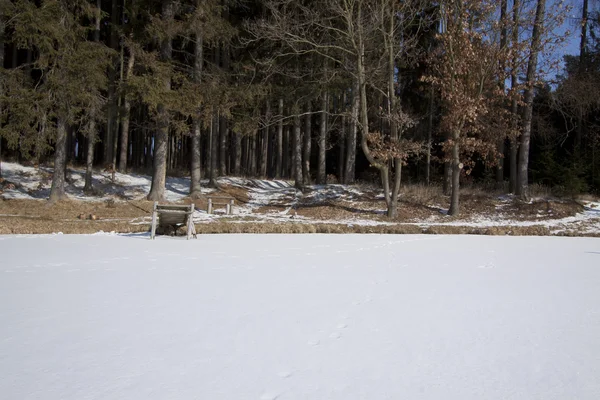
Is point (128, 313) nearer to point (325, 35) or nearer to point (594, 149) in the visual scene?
→ point (325, 35)

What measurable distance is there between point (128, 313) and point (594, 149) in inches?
984

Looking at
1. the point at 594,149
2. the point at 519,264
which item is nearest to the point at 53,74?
the point at 519,264

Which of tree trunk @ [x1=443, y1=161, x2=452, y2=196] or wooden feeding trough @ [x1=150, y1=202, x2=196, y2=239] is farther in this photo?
tree trunk @ [x1=443, y1=161, x2=452, y2=196]

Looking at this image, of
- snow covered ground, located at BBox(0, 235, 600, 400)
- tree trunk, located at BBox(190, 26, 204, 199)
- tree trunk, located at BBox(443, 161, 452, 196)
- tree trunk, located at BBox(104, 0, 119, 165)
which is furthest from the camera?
tree trunk, located at BBox(104, 0, 119, 165)

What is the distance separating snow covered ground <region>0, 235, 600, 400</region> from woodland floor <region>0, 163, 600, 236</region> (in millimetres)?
5387

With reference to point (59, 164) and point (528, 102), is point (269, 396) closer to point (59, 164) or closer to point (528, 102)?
point (59, 164)

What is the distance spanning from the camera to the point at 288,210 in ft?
55.0

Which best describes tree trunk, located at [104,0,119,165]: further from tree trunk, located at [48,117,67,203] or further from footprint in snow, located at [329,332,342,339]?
footprint in snow, located at [329,332,342,339]

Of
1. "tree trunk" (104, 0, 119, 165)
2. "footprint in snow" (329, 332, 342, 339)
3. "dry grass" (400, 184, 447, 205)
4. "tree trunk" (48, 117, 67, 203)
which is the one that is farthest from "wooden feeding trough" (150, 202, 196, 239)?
"tree trunk" (104, 0, 119, 165)

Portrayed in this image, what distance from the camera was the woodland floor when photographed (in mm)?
11641

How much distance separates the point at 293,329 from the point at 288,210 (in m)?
13.5

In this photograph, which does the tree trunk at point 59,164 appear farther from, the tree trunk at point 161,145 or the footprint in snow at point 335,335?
the footprint in snow at point 335,335

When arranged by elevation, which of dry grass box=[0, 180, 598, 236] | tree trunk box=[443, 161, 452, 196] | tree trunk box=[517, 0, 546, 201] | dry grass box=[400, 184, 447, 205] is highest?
tree trunk box=[517, 0, 546, 201]

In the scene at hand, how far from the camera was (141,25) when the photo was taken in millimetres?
17047
